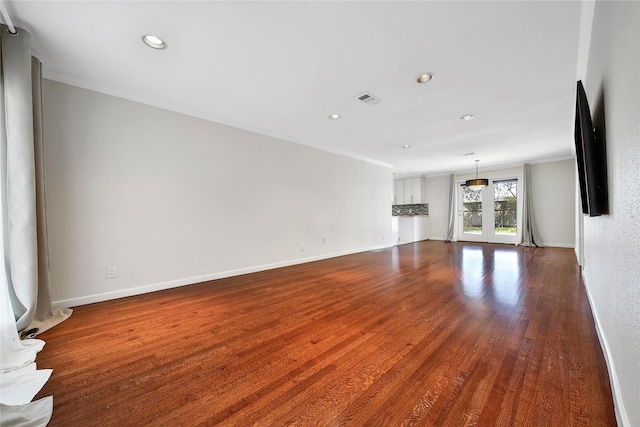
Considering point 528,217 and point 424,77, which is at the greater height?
point 424,77

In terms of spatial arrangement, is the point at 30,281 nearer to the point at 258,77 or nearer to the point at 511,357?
the point at 258,77

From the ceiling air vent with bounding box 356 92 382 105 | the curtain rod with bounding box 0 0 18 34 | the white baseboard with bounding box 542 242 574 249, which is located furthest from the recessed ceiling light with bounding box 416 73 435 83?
the white baseboard with bounding box 542 242 574 249

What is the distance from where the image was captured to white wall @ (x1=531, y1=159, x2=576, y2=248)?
6.66 meters

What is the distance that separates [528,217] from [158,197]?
29.5ft

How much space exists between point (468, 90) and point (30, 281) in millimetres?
4821

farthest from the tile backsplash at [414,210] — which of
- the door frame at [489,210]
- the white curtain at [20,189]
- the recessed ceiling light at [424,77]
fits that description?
the white curtain at [20,189]

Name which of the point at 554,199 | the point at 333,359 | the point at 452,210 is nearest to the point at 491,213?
the point at 452,210

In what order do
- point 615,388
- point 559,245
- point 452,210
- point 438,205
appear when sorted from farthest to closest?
point 438,205
point 452,210
point 559,245
point 615,388

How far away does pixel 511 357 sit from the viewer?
1672 mm

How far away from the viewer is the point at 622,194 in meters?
1.12

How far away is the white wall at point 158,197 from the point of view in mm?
2684

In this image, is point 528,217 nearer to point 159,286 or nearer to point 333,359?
point 333,359

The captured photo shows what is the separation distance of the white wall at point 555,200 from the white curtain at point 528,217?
0.52ft

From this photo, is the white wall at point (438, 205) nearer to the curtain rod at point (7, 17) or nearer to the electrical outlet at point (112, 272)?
the electrical outlet at point (112, 272)
